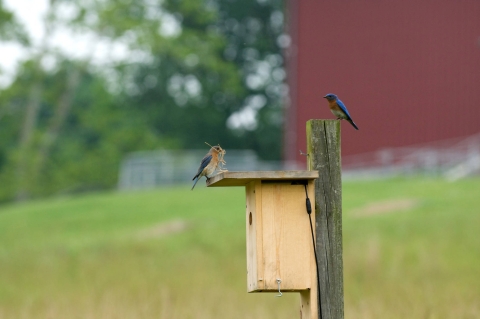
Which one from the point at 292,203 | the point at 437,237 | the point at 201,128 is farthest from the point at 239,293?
the point at 201,128

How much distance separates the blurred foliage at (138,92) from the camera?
3284 cm

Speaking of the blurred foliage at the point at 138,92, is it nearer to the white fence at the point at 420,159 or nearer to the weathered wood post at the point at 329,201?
the white fence at the point at 420,159

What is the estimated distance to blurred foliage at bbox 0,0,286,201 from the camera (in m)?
32.8

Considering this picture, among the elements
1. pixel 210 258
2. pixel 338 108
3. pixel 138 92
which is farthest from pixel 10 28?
pixel 338 108

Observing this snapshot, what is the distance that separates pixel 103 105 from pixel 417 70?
48.1ft

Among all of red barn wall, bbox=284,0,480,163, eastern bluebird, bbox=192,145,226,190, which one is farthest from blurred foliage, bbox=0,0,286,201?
eastern bluebird, bbox=192,145,226,190

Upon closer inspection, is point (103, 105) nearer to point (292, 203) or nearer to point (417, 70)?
point (417, 70)

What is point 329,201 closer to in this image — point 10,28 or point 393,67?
point 393,67

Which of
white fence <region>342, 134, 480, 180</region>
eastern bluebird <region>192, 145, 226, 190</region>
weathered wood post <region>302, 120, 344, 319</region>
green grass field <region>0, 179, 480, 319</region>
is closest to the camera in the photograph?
weathered wood post <region>302, 120, 344, 319</region>

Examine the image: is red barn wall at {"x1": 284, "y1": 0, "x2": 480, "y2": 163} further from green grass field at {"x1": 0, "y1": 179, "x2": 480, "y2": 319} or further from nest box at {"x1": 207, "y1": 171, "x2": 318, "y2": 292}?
nest box at {"x1": 207, "y1": 171, "x2": 318, "y2": 292}

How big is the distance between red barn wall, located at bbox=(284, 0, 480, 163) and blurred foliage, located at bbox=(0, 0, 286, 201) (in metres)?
7.21

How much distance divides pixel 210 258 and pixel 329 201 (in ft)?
29.5

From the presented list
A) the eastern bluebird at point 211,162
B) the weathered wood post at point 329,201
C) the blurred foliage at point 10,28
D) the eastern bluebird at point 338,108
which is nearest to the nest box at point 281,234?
the weathered wood post at point 329,201

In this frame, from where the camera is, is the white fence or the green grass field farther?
the white fence
